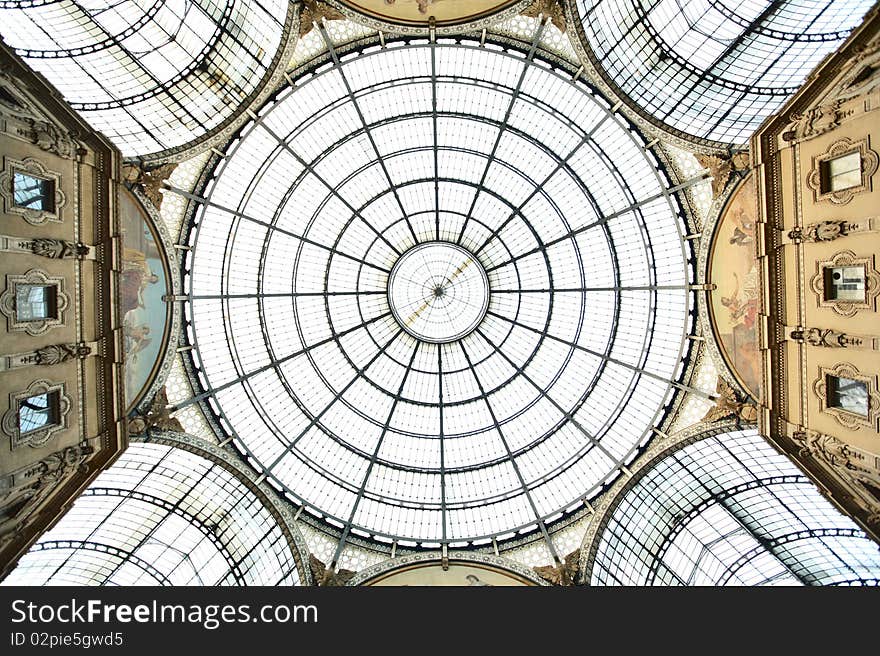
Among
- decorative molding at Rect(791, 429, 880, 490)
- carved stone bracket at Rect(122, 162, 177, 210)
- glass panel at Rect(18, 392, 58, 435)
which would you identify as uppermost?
carved stone bracket at Rect(122, 162, 177, 210)

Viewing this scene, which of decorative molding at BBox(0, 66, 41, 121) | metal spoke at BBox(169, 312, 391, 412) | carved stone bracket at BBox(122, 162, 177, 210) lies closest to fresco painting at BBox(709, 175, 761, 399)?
metal spoke at BBox(169, 312, 391, 412)

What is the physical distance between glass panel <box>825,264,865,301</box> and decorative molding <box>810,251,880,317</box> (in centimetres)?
10

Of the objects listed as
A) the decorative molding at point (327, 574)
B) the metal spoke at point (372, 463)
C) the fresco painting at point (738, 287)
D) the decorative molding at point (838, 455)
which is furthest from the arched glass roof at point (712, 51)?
the decorative molding at point (327, 574)

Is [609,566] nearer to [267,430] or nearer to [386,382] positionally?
[386,382]

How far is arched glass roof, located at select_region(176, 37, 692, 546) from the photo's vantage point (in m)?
24.5

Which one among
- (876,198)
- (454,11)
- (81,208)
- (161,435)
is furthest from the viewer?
(161,435)

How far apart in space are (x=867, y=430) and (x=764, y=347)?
13.2 feet

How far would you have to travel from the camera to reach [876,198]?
45.8ft

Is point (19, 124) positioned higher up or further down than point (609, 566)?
higher up

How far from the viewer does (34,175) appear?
15398mm

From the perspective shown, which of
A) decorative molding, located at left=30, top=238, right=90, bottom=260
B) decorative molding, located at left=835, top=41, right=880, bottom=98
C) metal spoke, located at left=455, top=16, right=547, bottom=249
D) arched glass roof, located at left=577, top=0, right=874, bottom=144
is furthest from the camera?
metal spoke, located at left=455, top=16, right=547, bottom=249

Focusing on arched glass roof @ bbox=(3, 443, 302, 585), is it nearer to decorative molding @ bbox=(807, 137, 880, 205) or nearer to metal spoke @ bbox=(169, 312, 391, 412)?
metal spoke @ bbox=(169, 312, 391, 412)

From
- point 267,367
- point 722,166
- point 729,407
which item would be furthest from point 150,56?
point 729,407

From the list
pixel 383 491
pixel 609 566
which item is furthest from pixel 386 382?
pixel 609 566
